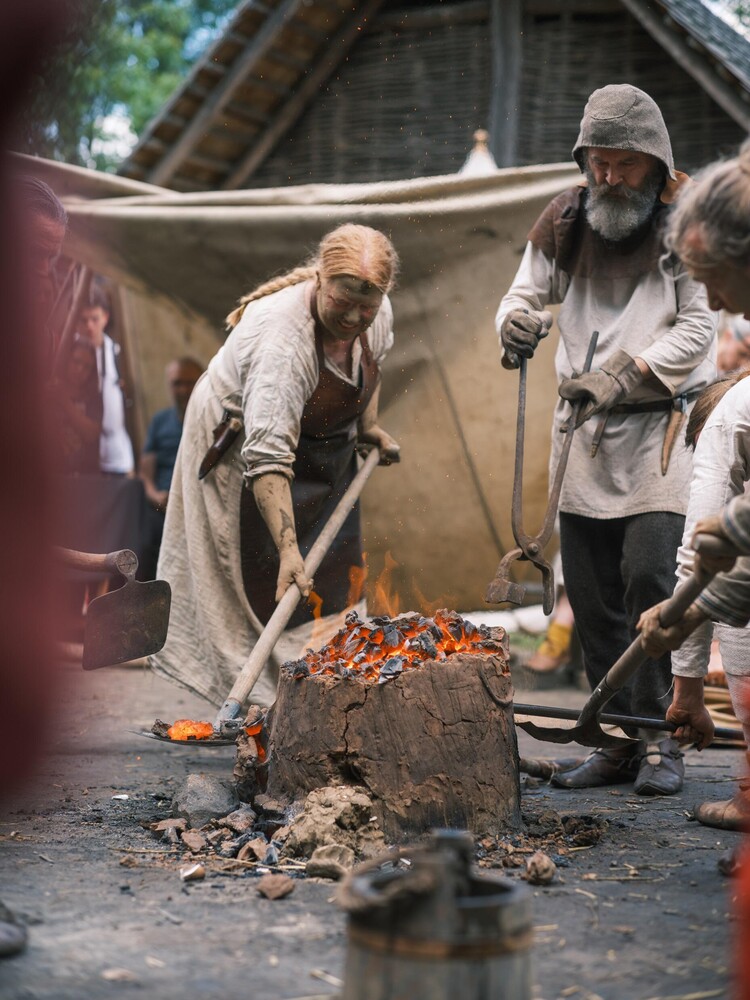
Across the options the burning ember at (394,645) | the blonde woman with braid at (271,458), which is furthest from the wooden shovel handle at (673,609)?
the blonde woman with braid at (271,458)

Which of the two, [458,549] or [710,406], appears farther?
[458,549]

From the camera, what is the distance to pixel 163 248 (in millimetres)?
6469

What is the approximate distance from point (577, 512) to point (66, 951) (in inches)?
97.8

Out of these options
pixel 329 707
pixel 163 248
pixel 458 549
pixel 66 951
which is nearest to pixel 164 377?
pixel 163 248

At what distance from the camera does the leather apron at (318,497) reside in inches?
177

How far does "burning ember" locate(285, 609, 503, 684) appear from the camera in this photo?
3355 millimetres

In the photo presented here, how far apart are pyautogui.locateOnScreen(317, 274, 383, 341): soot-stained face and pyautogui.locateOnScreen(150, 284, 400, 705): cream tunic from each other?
0.37 feet

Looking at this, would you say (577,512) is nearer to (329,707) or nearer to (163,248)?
(329,707)

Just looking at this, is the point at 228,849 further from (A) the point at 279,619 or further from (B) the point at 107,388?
(B) the point at 107,388

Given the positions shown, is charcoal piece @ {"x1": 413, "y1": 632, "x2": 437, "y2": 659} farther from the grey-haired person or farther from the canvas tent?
the canvas tent

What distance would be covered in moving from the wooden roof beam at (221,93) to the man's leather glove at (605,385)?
494 centimetres

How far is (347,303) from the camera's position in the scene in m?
4.08

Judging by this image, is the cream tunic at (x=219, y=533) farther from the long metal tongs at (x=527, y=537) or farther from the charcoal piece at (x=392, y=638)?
the charcoal piece at (x=392, y=638)

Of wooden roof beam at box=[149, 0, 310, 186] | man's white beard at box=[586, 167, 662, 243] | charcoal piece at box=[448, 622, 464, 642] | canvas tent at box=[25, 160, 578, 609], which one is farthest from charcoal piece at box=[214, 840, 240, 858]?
wooden roof beam at box=[149, 0, 310, 186]
